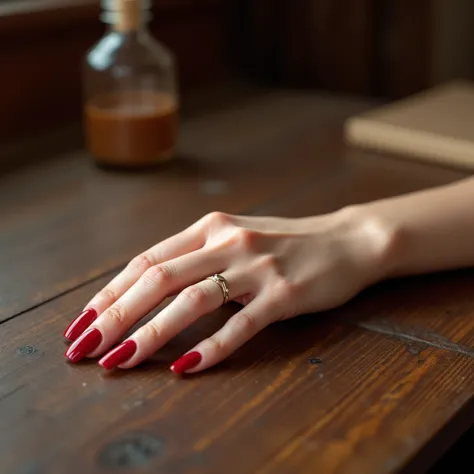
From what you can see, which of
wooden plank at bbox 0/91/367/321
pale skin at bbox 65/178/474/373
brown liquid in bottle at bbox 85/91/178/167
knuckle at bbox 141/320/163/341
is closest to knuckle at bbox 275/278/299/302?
pale skin at bbox 65/178/474/373

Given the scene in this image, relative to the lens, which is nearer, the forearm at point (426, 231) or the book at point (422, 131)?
the forearm at point (426, 231)

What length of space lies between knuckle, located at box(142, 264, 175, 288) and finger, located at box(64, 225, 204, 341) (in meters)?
0.03

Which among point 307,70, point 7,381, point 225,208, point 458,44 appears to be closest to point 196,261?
point 7,381

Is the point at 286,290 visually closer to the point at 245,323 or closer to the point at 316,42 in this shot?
the point at 245,323

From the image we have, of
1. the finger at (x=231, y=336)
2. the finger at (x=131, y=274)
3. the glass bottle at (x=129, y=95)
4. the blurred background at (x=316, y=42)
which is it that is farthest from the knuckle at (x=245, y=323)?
the blurred background at (x=316, y=42)

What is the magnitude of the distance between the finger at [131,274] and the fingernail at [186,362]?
0.32ft

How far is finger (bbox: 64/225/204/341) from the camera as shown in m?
0.68

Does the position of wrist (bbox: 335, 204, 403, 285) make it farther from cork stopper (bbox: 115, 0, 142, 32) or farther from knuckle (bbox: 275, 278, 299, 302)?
cork stopper (bbox: 115, 0, 142, 32)

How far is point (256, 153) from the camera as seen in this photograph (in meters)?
1.25

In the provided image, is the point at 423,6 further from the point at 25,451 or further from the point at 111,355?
the point at 25,451

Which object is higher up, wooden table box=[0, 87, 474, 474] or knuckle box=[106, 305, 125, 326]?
knuckle box=[106, 305, 125, 326]

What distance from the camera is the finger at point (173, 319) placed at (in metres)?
0.64

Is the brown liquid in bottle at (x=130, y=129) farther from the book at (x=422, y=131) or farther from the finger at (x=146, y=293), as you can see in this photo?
the finger at (x=146, y=293)

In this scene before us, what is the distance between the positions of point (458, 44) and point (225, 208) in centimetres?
141
